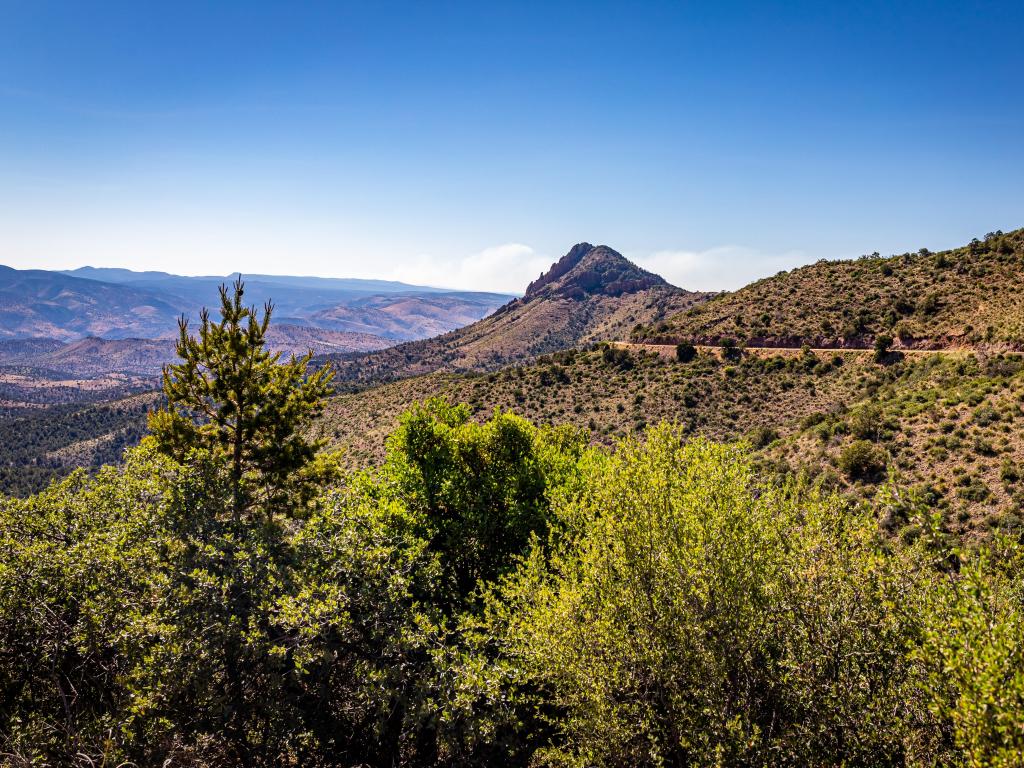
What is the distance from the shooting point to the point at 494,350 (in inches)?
7692

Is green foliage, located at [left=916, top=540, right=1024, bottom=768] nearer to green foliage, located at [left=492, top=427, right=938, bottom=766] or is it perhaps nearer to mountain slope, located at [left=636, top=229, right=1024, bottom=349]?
green foliage, located at [left=492, top=427, right=938, bottom=766]

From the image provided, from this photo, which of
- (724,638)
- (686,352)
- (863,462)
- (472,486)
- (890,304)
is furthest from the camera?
(686,352)

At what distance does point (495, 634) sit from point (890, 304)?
6870 centimetres

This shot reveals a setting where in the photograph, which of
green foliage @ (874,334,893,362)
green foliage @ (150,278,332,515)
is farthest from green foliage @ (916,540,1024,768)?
green foliage @ (874,334,893,362)

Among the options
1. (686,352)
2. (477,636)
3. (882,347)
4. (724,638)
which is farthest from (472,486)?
(686,352)

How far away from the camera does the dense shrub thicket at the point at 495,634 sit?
10.4m

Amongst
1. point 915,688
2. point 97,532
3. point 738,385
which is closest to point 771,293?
point 738,385

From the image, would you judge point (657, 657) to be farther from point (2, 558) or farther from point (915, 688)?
point (2, 558)

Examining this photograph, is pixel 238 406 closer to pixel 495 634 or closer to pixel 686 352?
pixel 495 634

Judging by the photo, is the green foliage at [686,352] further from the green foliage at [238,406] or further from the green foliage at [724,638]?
the green foliage at [238,406]

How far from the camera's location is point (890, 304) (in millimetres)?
62781

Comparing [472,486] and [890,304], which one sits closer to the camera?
[472,486]

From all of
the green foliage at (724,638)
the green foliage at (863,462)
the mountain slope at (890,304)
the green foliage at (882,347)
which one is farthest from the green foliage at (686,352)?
the green foliage at (724,638)

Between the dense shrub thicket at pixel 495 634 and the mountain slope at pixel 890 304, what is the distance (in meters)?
50.8
